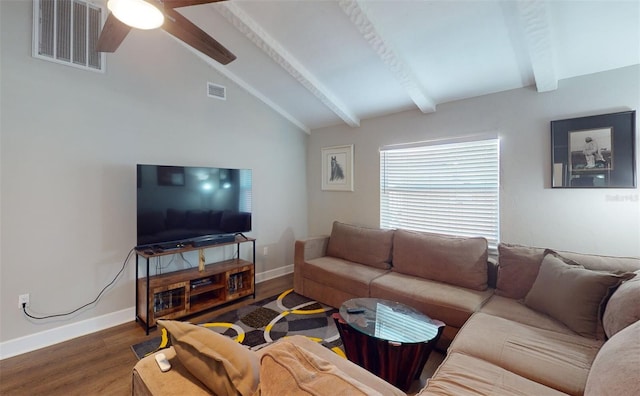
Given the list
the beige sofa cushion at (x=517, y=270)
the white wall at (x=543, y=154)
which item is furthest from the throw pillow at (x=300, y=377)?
the white wall at (x=543, y=154)

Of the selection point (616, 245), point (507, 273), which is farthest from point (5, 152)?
point (616, 245)

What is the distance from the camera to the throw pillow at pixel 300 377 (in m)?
0.67

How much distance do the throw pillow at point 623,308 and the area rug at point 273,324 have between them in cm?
170

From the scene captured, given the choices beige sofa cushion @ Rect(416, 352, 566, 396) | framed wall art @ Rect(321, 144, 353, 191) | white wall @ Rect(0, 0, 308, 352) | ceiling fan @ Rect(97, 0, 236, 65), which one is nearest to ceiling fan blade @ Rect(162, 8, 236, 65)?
ceiling fan @ Rect(97, 0, 236, 65)

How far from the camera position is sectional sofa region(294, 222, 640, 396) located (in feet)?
4.22

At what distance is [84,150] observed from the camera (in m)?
2.58

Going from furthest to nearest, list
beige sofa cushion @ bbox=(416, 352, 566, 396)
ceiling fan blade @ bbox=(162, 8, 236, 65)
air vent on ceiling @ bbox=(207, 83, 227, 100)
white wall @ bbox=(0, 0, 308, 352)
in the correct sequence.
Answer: air vent on ceiling @ bbox=(207, 83, 227, 100) < white wall @ bbox=(0, 0, 308, 352) < ceiling fan blade @ bbox=(162, 8, 236, 65) < beige sofa cushion @ bbox=(416, 352, 566, 396)

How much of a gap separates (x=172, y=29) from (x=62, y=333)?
275 centimetres

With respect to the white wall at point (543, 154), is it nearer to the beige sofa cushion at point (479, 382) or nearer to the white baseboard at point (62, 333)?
the beige sofa cushion at point (479, 382)

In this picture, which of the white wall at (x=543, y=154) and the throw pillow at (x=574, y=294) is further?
the white wall at (x=543, y=154)

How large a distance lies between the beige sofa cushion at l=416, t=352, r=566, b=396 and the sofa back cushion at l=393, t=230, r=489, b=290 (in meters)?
1.19

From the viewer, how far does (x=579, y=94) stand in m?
2.37

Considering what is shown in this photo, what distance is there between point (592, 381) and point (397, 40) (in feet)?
8.36

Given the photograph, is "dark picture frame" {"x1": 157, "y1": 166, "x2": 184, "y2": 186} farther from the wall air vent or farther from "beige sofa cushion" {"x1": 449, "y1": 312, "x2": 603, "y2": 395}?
"beige sofa cushion" {"x1": 449, "y1": 312, "x2": 603, "y2": 395}
